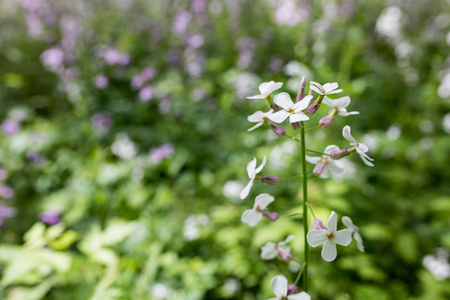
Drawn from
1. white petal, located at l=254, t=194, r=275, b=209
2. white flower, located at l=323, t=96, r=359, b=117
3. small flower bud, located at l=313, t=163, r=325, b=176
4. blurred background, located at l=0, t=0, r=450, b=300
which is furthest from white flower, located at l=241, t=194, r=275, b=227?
blurred background, located at l=0, t=0, r=450, b=300

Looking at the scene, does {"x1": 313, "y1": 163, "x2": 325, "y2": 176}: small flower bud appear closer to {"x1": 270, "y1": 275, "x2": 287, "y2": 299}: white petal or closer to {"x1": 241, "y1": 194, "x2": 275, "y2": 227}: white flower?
{"x1": 241, "y1": 194, "x2": 275, "y2": 227}: white flower

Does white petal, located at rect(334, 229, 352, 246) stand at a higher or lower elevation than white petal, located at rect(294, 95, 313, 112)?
lower

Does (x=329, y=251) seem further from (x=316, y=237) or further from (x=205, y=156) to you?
(x=205, y=156)

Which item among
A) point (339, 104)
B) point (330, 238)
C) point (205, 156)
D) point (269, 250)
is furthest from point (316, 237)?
point (205, 156)

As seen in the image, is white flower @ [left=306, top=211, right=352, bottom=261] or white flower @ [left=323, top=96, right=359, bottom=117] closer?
white flower @ [left=306, top=211, right=352, bottom=261]

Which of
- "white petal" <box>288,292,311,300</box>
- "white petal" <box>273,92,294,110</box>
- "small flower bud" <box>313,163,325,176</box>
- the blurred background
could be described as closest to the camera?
"white petal" <box>288,292,311,300</box>
